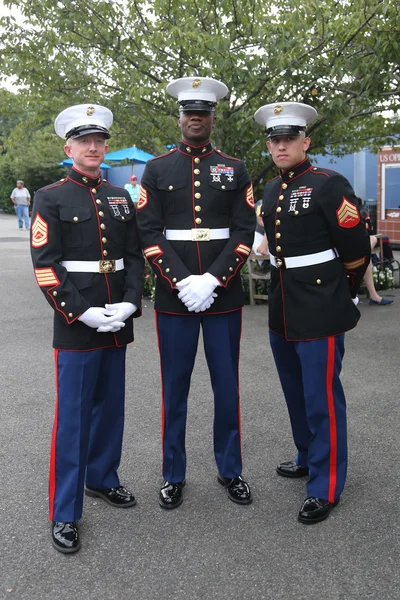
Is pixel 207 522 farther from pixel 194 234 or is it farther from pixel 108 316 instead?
pixel 194 234

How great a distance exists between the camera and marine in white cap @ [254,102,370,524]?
3.06m

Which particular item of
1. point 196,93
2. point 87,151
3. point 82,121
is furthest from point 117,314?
point 196,93

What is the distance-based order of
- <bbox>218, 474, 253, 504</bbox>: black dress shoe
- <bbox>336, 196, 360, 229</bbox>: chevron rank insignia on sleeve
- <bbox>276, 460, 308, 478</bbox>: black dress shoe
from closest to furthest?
<bbox>336, 196, 360, 229</bbox>: chevron rank insignia on sleeve
<bbox>218, 474, 253, 504</bbox>: black dress shoe
<bbox>276, 460, 308, 478</bbox>: black dress shoe

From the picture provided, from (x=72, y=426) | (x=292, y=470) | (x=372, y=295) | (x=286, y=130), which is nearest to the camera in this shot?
(x=72, y=426)

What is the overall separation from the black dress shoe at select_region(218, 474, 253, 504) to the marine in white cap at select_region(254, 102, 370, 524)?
0.29 metres

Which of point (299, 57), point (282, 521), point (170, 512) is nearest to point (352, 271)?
point (282, 521)

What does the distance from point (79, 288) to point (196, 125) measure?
0.96 metres

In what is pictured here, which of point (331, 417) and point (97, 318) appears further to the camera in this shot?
point (331, 417)

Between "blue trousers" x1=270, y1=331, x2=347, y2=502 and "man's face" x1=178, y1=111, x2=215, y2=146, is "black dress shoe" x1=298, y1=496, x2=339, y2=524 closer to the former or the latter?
"blue trousers" x1=270, y1=331, x2=347, y2=502

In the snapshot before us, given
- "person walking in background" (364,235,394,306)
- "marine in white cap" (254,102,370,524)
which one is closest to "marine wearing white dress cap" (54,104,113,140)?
"marine in white cap" (254,102,370,524)

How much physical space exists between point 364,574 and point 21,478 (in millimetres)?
1857

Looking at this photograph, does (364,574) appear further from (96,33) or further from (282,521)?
(96,33)

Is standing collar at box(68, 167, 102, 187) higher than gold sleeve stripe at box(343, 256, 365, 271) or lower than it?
higher

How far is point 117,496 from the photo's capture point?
10.6 feet
